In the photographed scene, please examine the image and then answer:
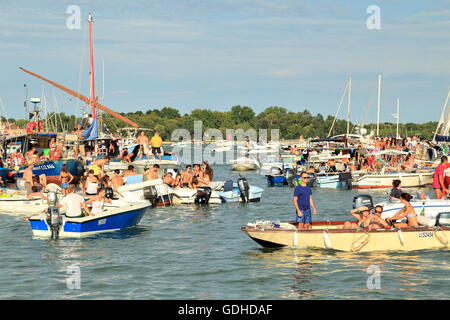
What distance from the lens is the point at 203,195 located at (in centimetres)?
2883

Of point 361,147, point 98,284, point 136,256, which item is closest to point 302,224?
point 136,256

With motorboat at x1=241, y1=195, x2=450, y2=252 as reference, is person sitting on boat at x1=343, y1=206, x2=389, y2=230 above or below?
above

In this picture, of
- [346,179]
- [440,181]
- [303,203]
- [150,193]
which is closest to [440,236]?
[303,203]

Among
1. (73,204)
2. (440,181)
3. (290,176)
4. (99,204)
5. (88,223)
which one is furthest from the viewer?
(290,176)

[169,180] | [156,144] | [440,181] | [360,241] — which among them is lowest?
[360,241]

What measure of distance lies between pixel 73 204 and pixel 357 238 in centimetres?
892

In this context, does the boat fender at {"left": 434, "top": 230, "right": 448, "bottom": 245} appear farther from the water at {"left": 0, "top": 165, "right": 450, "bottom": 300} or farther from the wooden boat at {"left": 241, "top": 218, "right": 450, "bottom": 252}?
the water at {"left": 0, "top": 165, "right": 450, "bottom": 300}

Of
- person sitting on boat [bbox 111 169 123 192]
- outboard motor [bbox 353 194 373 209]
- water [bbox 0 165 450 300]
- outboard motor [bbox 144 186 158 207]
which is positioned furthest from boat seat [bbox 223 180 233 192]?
outboard motor [bbox 353 194 373 209]

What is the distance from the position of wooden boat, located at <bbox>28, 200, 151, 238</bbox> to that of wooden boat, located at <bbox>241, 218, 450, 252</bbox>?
5.31 meters

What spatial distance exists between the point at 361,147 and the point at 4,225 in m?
28.5

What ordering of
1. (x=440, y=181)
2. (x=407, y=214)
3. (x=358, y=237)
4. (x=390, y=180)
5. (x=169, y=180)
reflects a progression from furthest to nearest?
(x=390, y=180) → (x=169, y=180) → (x=440, y=181) → (x=407, y=214) → (x=358, y=237)

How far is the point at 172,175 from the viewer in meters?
29.9

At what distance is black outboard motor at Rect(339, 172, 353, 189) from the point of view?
38844mm

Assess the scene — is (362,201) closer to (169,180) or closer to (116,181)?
(169,180)
